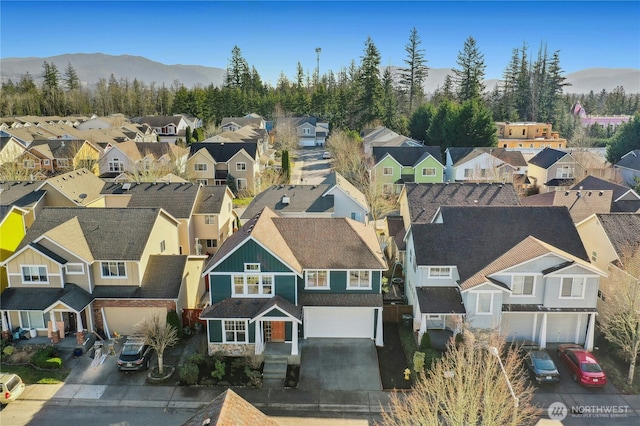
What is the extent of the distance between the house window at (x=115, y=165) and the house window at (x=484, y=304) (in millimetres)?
54488

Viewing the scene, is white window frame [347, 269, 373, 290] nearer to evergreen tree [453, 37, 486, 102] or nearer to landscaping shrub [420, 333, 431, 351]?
landscaping shrub [420, 333, 431, 351]

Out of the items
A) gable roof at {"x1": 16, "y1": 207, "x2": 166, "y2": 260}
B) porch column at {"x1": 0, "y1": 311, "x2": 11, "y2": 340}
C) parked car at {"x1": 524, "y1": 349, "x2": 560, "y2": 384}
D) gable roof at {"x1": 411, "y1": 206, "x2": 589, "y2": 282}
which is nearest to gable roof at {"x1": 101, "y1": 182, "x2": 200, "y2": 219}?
gable roof at {"x1": 16, "y1": 207, "x2": 166, "y2": 260}

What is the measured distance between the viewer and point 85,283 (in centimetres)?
2845

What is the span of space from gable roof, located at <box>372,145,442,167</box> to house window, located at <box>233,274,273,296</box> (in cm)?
3910

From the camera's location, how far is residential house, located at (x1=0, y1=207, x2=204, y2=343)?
27703 millimetres

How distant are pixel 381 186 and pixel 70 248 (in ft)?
120

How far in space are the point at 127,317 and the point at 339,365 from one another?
13.2 m

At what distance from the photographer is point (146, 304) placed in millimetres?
28250

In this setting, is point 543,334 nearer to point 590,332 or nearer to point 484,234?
point 590,332

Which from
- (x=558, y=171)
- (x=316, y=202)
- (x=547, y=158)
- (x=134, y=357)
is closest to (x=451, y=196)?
(x=316, y=202)

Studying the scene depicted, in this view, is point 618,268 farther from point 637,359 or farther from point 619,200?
point 619,200

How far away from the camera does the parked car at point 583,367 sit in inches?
927

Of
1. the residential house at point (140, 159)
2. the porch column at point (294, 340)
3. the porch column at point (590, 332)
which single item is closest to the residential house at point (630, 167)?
the porch column at point (590, 332)

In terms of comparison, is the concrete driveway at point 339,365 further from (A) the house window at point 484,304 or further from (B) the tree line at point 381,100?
(B) the tree line at point 381,100
